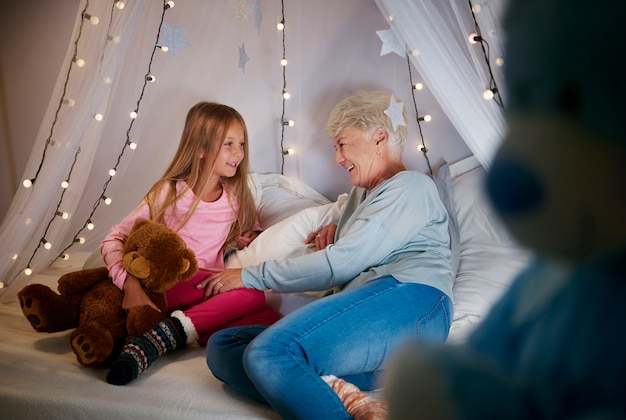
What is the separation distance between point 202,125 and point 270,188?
1.65 ft

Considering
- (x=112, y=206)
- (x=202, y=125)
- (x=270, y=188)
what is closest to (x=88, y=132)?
(x=202, y=125)

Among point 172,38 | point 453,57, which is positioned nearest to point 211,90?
point 172,38

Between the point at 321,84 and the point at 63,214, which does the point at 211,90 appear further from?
the point at 63,214

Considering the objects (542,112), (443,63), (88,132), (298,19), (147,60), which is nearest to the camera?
(542,112)

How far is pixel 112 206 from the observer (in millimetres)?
2615

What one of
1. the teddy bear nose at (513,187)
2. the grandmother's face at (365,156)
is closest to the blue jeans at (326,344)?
the grandmother's face at (365,156)

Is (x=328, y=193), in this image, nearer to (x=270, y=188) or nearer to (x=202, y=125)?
(x=270, y=188)

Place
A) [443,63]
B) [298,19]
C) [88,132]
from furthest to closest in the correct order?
[298,19] < [88,132] < [443,63]

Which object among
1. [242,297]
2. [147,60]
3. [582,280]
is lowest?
[242,297]

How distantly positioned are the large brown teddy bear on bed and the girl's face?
40 cm

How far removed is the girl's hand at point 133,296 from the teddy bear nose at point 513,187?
155 centimetres

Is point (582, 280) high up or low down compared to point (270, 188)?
up

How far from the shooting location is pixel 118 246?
77.7 inches

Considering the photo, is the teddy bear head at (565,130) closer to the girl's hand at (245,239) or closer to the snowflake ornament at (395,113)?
the snowflake ornament at (395,113)
